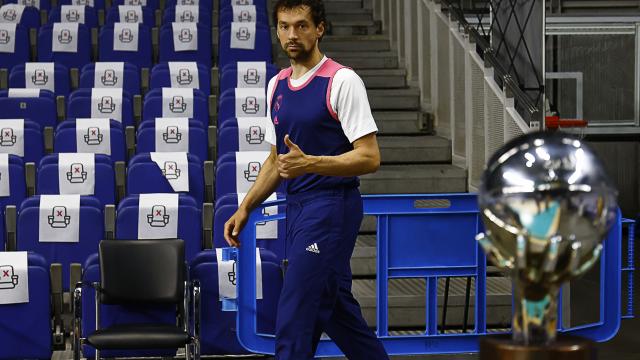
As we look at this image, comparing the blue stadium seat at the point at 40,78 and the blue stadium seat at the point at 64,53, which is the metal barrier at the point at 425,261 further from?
the blue stadium seat at the point at 64,53

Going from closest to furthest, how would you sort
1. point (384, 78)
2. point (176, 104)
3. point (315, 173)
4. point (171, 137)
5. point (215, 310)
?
point (315, 173)
point (215, 310)
point (171, 137)
point (176, 104)
point (384, 78)

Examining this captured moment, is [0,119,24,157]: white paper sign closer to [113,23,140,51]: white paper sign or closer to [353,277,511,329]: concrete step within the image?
[113,23,140,51]: white paper sign

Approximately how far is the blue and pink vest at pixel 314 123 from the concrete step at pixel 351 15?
6892mm

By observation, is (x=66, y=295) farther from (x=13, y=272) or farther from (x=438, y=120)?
(x=438, y=120)

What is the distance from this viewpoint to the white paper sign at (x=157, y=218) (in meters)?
4.84

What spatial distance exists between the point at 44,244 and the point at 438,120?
10.7 feet

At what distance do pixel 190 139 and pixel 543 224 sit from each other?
5.26m

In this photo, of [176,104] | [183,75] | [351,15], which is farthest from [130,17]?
[351,15]

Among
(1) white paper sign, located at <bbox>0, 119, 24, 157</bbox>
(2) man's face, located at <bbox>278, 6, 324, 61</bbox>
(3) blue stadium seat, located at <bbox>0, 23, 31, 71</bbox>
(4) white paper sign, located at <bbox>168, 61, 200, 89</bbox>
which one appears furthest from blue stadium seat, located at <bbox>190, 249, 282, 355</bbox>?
(3) blue stadium seat, located at <bbox>0, 23, 31, 71</bbox>

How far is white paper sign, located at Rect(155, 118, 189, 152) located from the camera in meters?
5.88

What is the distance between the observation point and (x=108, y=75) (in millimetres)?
Answer: 7078

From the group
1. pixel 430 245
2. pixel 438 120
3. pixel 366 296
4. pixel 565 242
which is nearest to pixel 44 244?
pixel 366 296

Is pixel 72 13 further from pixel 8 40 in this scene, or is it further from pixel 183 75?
pixel 183 75

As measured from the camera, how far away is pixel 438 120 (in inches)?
288
